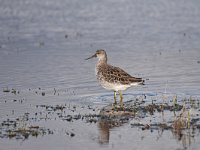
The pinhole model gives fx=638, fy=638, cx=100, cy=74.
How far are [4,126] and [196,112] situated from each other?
4049 mm

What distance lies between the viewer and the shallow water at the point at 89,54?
1232cm

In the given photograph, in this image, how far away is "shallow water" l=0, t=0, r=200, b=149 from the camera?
40.4 ft

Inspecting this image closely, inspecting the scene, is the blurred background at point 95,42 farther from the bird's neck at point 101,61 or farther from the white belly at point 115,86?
the white belly at point 115,86

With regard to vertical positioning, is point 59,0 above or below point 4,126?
above

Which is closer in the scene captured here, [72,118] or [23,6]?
[72,118]

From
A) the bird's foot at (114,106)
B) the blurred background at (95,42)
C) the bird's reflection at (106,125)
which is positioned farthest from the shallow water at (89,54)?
the bird's foot at (114,106)

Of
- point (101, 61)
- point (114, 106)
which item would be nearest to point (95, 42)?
point (101, 61)

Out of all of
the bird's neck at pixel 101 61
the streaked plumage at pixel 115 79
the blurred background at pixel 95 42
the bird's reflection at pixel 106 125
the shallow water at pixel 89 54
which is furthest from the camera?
the blurred background at pixel 95 42

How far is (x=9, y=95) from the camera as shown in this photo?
15.8 metres

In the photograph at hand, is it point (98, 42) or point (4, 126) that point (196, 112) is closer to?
point (4, 126)

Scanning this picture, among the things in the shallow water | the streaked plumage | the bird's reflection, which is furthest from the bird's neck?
the bird's reflection

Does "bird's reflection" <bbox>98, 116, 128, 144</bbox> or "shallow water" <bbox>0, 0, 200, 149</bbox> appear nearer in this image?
"bird's reflection" <bbox>98, 116, 128, 144</bbox>

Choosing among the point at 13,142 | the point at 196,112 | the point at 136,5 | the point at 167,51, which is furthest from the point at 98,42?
the point at 13,142

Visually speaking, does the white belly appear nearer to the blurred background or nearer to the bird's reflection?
the blurred background
